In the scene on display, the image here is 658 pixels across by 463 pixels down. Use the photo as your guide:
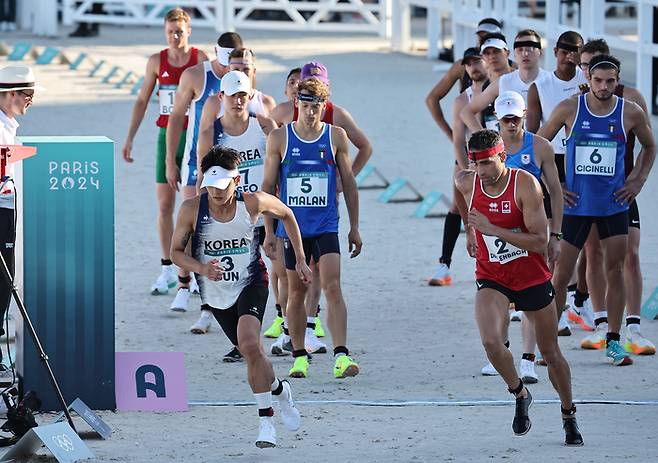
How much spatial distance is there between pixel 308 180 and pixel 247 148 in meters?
0.74

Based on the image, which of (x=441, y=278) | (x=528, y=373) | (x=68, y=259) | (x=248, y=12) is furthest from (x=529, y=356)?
(x=248, y=12)

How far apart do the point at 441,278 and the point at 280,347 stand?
244cm

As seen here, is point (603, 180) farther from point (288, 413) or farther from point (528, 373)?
point (288, 413)

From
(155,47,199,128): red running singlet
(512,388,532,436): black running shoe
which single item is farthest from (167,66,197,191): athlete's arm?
(512,388,532,436): black running shoe

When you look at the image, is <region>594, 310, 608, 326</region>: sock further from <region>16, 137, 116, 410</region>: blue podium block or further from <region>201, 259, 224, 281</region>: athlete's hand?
<region>16, 137, 116, 410</region>: blue podium block

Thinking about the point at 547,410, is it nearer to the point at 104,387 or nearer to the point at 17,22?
the point at 104,387

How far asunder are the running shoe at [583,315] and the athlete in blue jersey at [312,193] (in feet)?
6.05

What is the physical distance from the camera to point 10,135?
343 inches

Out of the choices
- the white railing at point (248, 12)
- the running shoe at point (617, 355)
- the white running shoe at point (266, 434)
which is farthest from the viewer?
the white railing at point (248, 12)

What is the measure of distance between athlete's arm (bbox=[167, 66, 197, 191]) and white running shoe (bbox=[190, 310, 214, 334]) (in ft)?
3.73

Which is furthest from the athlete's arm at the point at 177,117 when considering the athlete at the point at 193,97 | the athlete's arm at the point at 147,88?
the athlete's arm at the point at 147,88

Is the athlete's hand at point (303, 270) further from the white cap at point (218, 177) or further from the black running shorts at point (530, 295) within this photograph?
the black running shorts at point (530, 295)

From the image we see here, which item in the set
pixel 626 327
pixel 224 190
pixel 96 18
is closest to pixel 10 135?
pixel 224 190

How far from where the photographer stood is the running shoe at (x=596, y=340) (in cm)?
1017
